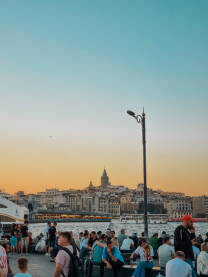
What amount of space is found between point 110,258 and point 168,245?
1548mm

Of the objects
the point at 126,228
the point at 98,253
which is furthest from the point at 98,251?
the point at 126,228

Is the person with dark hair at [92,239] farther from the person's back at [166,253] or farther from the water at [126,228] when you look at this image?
the water at [126,228]

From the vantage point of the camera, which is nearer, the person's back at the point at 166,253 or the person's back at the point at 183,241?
the person's back at the point at 183,241

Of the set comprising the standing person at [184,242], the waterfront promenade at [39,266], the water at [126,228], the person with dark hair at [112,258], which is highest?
the standing person at [184,242]

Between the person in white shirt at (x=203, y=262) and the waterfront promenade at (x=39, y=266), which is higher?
the person in white shirt at (x=203, y=262)

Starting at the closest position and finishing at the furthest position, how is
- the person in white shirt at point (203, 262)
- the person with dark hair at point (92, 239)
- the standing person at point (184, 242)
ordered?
1. the standing person at point (184, 242)
2. the person in white shirt at point (203, 262)
3. the person with dark hair at point (92, 239)

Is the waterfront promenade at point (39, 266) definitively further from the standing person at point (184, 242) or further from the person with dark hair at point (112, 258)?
the standing person at point (184, 242)

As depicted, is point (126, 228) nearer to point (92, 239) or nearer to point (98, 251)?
point (92, 239)

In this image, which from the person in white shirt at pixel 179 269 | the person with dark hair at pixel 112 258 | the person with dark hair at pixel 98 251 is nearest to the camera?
the person in white shirt at pixel 179 269

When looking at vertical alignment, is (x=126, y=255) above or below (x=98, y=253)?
below

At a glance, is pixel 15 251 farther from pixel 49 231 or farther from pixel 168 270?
pixel 168 270

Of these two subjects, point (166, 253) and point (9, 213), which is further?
point (9, 213)

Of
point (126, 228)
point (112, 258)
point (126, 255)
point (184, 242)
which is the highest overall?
point (184, 242)

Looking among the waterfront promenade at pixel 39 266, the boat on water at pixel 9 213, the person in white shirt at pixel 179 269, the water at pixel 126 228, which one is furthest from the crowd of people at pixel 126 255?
the water at pixel 126 228
